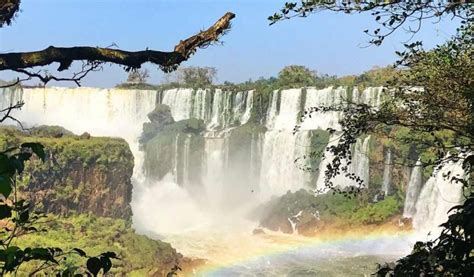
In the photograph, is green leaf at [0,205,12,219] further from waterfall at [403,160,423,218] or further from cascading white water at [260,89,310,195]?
cascading white water at [260,89,310,195]

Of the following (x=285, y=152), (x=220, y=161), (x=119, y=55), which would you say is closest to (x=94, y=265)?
(x=119, y=55)

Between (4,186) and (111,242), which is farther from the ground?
(4,186)

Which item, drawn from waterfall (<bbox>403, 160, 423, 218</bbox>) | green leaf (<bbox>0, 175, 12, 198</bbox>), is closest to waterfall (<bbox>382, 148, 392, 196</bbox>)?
waterfall (<bbox>403, 160, 423, 218</bbox>)

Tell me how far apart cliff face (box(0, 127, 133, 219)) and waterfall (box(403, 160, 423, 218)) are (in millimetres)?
10072

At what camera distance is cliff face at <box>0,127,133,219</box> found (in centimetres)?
1745

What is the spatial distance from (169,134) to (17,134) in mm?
9436

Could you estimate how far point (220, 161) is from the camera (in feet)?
83.6

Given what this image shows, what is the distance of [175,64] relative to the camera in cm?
302

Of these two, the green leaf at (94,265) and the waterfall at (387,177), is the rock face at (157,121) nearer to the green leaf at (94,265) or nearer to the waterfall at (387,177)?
the waterfall at (387,177)

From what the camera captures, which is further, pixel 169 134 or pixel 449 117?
pixel 169 134

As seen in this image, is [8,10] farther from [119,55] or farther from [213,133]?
[213,133]

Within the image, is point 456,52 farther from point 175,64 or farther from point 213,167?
point 213,167

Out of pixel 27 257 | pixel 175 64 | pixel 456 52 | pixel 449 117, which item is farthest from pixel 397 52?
pixel 27 257

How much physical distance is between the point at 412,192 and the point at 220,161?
9.22m
